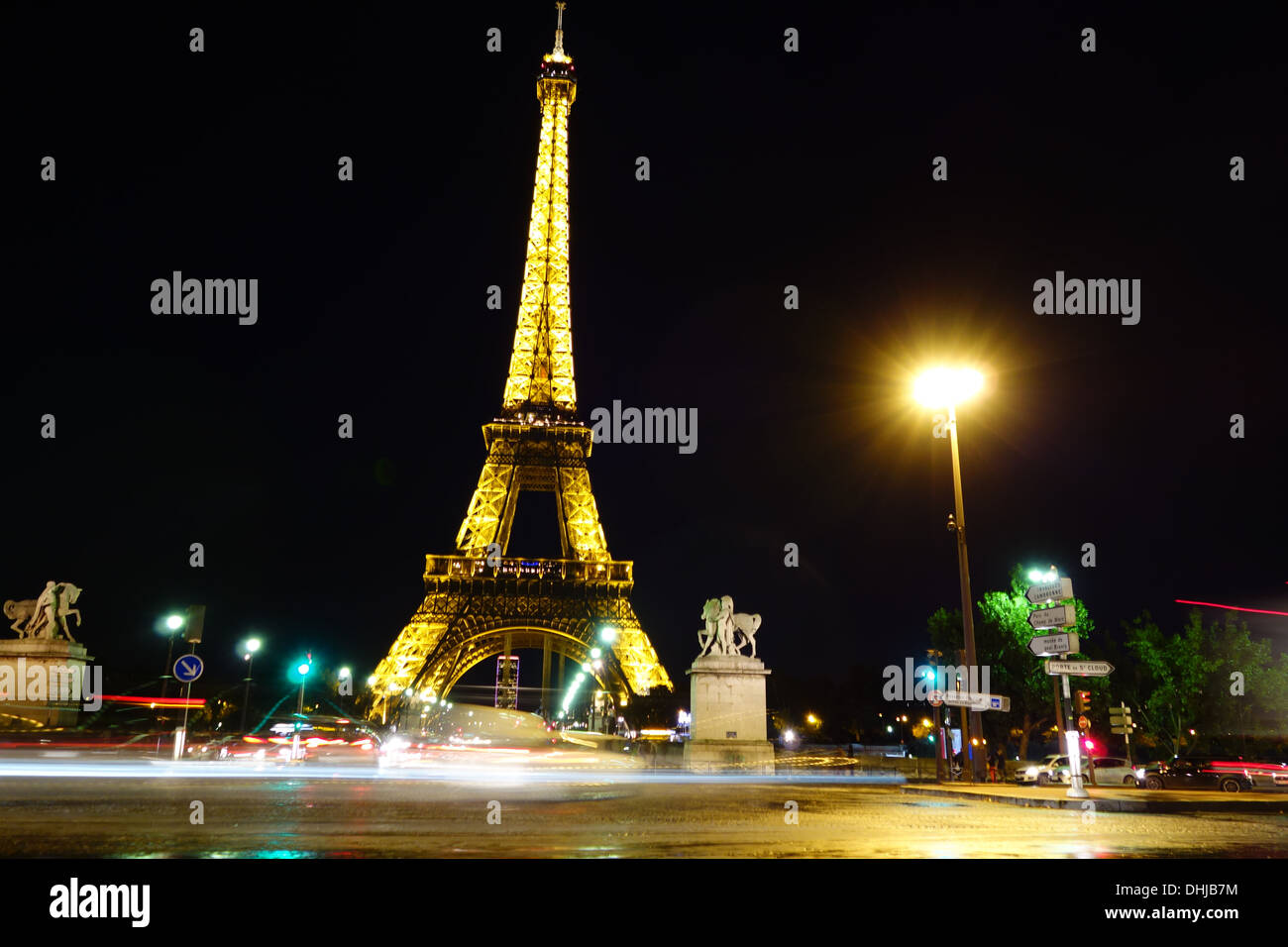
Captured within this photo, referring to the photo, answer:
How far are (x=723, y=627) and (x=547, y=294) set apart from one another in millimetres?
47336

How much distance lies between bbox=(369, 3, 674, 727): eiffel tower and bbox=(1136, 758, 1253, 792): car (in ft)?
89.2

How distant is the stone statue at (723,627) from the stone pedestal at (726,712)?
0.38m

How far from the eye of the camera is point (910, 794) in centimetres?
1788

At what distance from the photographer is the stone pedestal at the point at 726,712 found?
82.9 ft

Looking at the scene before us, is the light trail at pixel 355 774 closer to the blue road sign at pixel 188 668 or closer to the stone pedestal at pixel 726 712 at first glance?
the stone pedestal at pixel 726 712

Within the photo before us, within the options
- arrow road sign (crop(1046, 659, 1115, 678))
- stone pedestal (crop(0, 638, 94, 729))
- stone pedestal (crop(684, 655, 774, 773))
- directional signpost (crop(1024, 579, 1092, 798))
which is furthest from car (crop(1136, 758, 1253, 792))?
stone pedestal (crop(0, 638, 94, 729))

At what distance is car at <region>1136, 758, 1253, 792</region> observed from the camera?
29484 millimetres

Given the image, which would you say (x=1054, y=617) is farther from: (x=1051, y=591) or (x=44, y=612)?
(x=44, y=612)

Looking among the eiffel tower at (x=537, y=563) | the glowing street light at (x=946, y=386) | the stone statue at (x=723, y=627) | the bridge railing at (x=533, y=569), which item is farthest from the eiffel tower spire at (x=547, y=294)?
the glowing street light at (x=946, y=386)

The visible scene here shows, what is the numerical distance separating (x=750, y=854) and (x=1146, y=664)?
48.4 m

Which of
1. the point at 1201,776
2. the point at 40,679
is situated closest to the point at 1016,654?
the point at 1201,776

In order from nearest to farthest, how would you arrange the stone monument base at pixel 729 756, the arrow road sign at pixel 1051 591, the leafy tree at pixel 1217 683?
the arrow road sign at pixel 1051 591, the stone monument base at pixel 729 756, the leafy tree at pixel 1217 683

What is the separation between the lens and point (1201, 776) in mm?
30141
